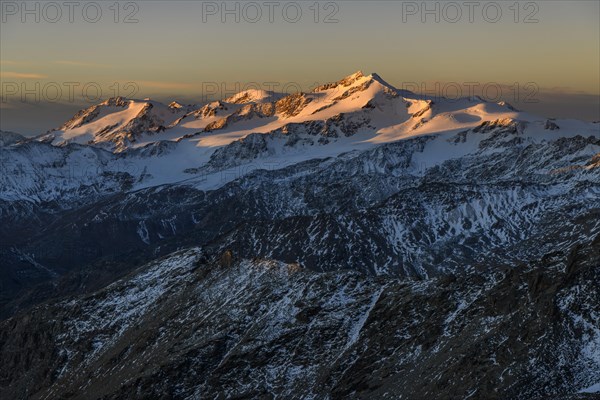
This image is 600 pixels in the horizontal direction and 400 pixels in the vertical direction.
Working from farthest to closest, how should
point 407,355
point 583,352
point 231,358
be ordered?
point 231,358 < point 407,355 < point 583,352

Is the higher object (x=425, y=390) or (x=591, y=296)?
(x=591, y=296)

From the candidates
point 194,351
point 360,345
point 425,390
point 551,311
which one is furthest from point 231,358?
point 551,311

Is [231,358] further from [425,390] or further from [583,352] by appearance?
[583,352]

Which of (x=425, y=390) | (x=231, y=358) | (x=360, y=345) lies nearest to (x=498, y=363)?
(x=425, y=390)

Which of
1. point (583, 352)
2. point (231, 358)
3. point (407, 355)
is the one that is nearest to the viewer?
point (583, 352)

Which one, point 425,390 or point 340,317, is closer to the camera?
point 425,390

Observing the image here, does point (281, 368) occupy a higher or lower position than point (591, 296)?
lower

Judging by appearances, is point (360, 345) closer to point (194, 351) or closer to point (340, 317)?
point (340, 317)

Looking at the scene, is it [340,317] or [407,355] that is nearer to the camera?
[407,355]
